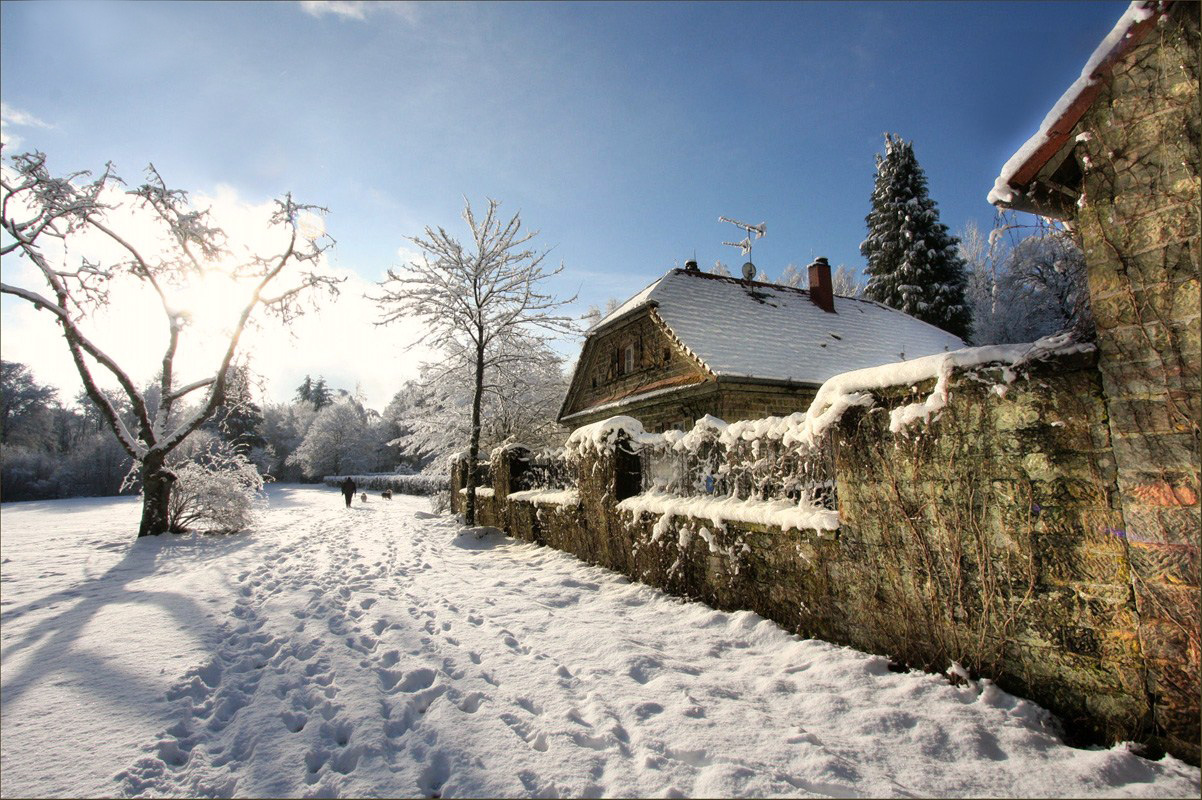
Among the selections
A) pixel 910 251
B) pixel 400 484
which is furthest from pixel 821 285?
pixel 400 484

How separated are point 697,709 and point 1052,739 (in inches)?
75.8

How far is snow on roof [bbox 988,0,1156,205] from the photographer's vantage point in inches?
118

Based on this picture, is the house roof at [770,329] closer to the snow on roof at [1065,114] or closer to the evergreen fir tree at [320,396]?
the snow on roof at [1065,114]

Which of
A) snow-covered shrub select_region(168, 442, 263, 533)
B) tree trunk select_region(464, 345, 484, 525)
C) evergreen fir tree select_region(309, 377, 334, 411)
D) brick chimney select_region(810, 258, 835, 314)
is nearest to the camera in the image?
snow-covered shrub select_region(168, 442, 263, 533)

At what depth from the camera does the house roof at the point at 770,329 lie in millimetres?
14422

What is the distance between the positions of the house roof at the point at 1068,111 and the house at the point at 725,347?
9.47 m

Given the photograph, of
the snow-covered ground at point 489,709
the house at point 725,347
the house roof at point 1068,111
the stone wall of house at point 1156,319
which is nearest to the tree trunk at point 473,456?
the house at point 725,347

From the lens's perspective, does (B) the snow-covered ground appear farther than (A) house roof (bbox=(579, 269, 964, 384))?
No

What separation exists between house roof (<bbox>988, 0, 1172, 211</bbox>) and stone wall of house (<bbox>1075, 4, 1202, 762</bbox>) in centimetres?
8

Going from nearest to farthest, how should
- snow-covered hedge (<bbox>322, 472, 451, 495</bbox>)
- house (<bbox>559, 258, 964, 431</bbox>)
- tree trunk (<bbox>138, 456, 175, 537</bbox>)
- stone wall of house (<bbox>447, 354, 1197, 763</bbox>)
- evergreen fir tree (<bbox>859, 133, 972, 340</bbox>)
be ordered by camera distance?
1. stone wall of house (<bbox>447, 354, 1197, 763</bbox>)
2. tree trunk (<bbox>138, 456, 175, 537</bbox>)
3. house (<bbox>559, 258, 964, 431</bbox>)
4. evergreen fir tree (<bbox>859, 133, 972, 340</bbox>)
5. snow-covered hedge (<bbox>322, 472, 451, 495</bbox>)

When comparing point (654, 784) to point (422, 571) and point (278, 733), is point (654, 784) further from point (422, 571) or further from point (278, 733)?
point (422, 571)

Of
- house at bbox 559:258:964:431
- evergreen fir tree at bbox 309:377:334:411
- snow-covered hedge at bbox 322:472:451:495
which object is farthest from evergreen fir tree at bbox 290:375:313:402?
house at bbox 559:258:964:431

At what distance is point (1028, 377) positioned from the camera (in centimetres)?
312

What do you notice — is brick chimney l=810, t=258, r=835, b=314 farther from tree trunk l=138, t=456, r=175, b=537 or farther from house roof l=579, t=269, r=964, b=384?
tree trunk l=138, t=456, r=175, b=537
